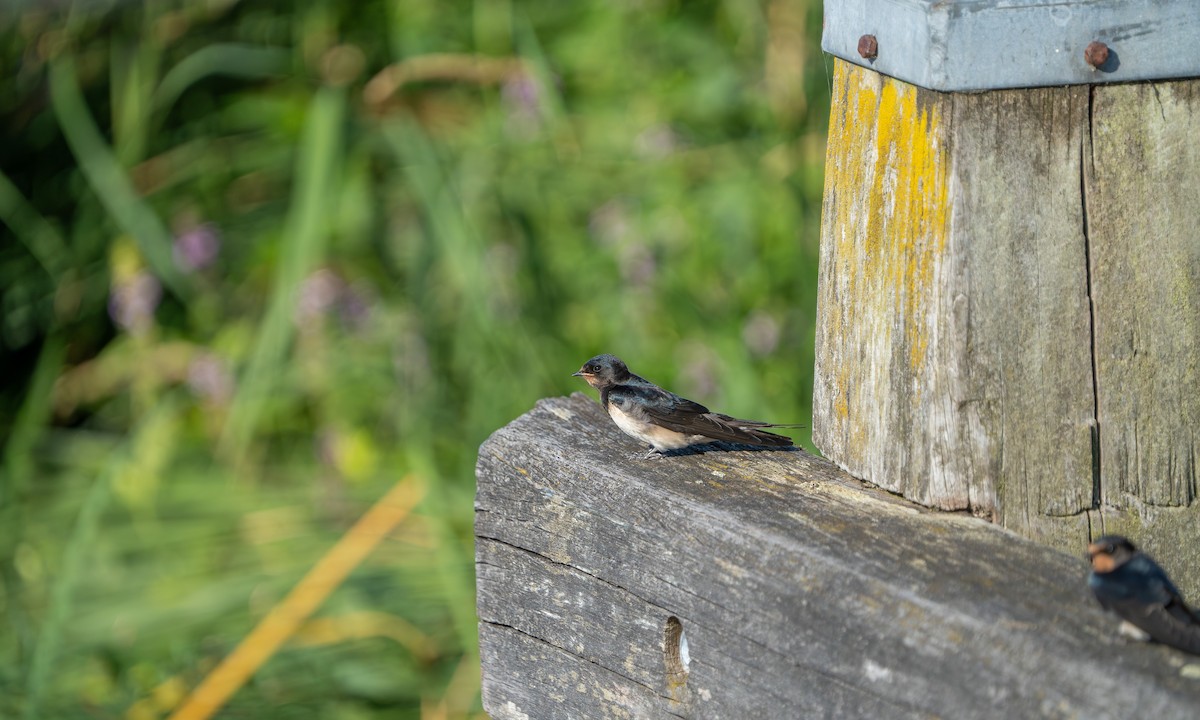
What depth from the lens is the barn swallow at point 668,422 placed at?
6.31 ft

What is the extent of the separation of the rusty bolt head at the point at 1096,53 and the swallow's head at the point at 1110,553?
492 mm

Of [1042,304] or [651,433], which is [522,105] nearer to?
[651,433]

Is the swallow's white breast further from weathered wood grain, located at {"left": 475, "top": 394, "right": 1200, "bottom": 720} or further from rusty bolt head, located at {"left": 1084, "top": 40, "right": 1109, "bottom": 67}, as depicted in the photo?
rusty bolt head, located at {"left": 1084, "top": 40, "right": 1109, "bottom": 67}

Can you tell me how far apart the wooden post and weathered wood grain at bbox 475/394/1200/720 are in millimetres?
109

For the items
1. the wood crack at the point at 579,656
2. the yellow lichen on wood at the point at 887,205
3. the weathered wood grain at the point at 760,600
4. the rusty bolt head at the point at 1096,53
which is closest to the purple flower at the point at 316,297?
the weathered wood grain at the point at 760,600

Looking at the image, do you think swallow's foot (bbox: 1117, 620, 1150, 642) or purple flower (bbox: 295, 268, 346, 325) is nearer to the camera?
swallow's foot (bbox: 1117, 620, 1150, 642)

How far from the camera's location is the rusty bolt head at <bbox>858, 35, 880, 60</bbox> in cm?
155

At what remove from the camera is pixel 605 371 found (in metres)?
2.72

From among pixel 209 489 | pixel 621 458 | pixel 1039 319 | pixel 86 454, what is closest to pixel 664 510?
pixel 621 458

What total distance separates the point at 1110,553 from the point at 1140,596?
12 centimetres

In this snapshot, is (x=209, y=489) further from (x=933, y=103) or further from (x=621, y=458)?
(x=933, y=103)

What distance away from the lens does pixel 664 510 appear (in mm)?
1514

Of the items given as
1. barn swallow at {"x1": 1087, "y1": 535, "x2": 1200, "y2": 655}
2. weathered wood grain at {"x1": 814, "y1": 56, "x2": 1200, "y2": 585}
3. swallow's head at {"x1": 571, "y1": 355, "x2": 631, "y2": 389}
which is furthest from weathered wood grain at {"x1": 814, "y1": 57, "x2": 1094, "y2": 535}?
swallow's head at {"x1": 571, "y1": 355, "x2": 631, "y2": 389}

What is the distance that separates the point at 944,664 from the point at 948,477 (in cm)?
37
